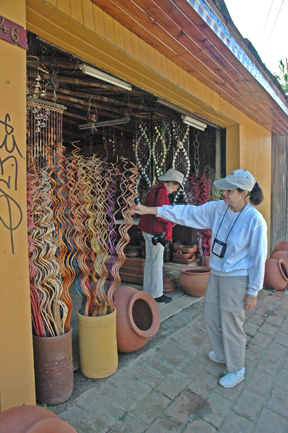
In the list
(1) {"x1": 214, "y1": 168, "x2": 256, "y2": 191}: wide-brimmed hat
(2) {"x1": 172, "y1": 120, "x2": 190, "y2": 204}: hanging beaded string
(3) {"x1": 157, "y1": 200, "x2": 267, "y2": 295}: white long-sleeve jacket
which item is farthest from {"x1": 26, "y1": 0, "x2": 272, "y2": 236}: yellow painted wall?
(3) {"x1": 157, "y1": 200, "x2": 267, "y2": 295}: white long-sleeve jacket

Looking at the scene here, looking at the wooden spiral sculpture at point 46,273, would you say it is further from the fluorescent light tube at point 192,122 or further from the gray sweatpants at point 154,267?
the fluorescent light tube at point 192,122

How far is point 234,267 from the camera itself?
7.11 feet

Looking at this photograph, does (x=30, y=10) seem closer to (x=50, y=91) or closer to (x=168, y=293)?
(x=50, y=91)

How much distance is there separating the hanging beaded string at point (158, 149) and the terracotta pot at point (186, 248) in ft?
4.20

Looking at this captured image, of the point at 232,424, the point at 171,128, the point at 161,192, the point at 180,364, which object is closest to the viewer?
the point at 232,424

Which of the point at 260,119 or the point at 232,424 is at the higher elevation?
the point at 260,119

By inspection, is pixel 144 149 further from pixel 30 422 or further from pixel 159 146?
pixel 30 422

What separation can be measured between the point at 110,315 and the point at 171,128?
412 centimetres

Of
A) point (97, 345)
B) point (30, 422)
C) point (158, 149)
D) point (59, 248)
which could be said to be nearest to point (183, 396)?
point (97, 345)

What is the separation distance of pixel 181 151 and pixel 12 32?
431 cm

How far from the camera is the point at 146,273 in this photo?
3613mm

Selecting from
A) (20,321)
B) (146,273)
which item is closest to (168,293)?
(146,273)

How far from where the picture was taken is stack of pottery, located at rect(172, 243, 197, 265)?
5357 millimetres

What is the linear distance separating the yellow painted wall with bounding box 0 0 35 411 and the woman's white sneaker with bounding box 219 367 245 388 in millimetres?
1327
